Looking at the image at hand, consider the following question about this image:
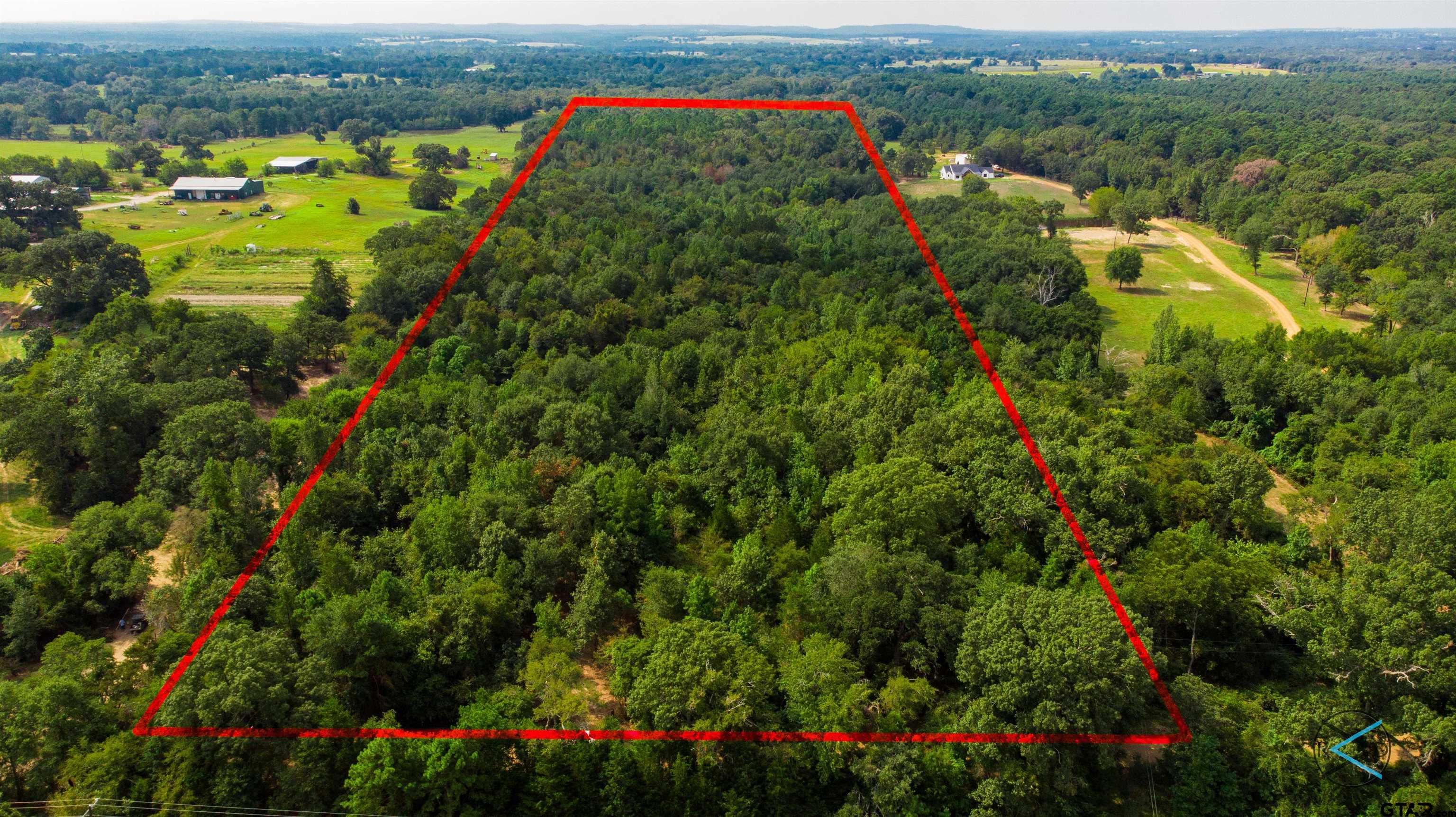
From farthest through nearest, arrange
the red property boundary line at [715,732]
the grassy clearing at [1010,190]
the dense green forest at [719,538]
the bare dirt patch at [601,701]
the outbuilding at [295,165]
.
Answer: the outbuilding at [295,165] < the grassy clearing at [1010,190] < the bare dirt patch at [601,701] < the dense green forest at [719,538] < the red property boundary line at [715,732]

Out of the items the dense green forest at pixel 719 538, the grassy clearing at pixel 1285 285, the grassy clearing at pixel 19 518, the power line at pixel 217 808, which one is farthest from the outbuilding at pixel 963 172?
the power line at pixel 217 808

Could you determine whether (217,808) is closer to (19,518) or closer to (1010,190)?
(19,518)

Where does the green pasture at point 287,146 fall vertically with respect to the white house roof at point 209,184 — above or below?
above

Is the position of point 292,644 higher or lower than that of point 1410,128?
lower

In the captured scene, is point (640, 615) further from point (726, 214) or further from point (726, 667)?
point (726, 214)

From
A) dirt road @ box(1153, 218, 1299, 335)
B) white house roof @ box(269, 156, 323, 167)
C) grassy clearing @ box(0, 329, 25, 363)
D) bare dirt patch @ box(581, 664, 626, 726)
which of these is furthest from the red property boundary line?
white house roof @ box(269, 156, 323, 167)

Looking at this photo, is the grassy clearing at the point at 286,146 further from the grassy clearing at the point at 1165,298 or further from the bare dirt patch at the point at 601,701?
the bare dirt patch at the point at 601,701

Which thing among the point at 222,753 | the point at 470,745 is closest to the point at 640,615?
the point at 470,745
